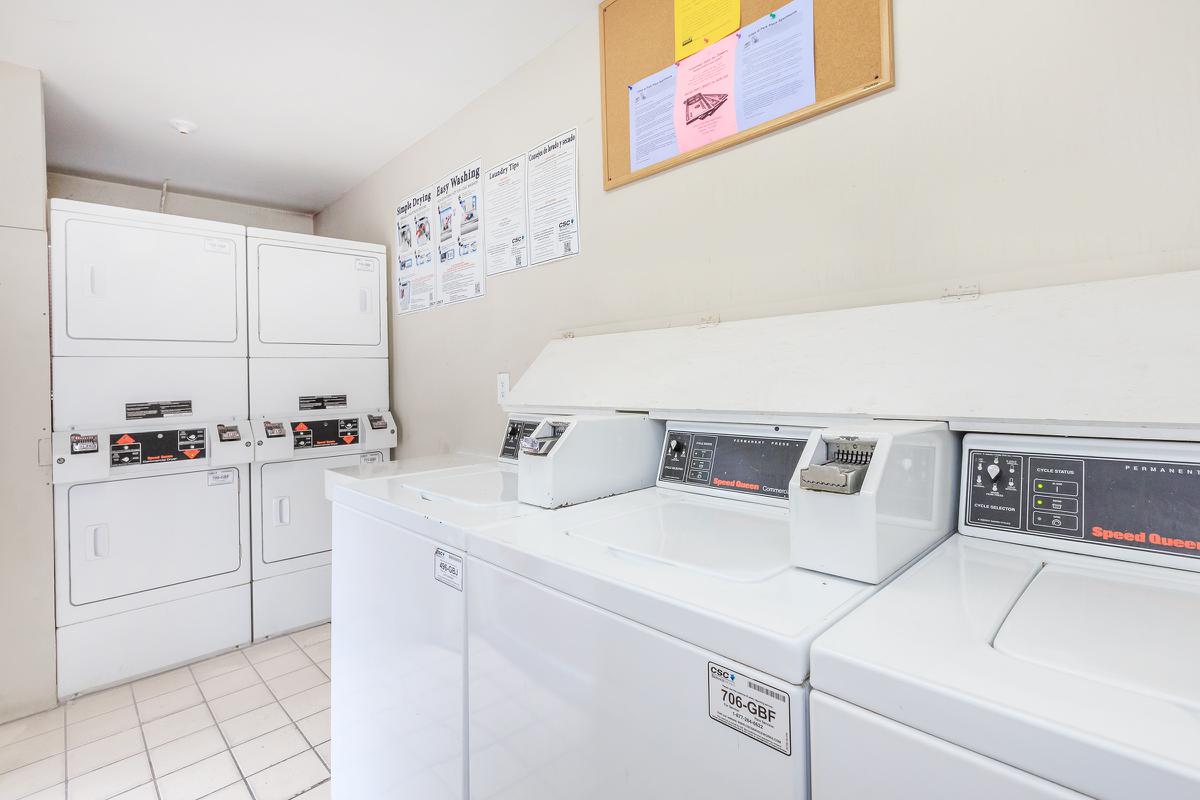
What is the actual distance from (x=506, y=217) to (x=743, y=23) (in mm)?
1200

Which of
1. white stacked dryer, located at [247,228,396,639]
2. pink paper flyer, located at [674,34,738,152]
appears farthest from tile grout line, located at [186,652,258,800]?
pink paper flyer, located at [674,34,738,152]

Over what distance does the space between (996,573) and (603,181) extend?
1.64m

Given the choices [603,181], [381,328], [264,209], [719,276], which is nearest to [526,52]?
[603,181]

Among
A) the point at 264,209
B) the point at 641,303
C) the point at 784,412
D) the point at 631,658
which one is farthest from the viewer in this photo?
the point at 264,209

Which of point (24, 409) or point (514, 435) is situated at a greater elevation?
point (24, 409)

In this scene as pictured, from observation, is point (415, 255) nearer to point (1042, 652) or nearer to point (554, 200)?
point (554, 200)

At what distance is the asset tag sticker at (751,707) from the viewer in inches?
25.6

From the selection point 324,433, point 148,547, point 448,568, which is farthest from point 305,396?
point 448,568

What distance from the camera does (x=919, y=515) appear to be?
3.05ft

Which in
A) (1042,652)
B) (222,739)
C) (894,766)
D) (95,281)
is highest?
(95,281)

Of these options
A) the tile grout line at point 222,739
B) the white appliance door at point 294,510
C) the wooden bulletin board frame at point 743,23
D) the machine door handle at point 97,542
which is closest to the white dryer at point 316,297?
the white appliance door at point 294,510

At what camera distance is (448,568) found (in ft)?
3.92

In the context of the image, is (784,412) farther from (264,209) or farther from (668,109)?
(264,209)

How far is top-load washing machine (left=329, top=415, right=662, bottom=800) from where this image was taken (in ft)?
3.94
